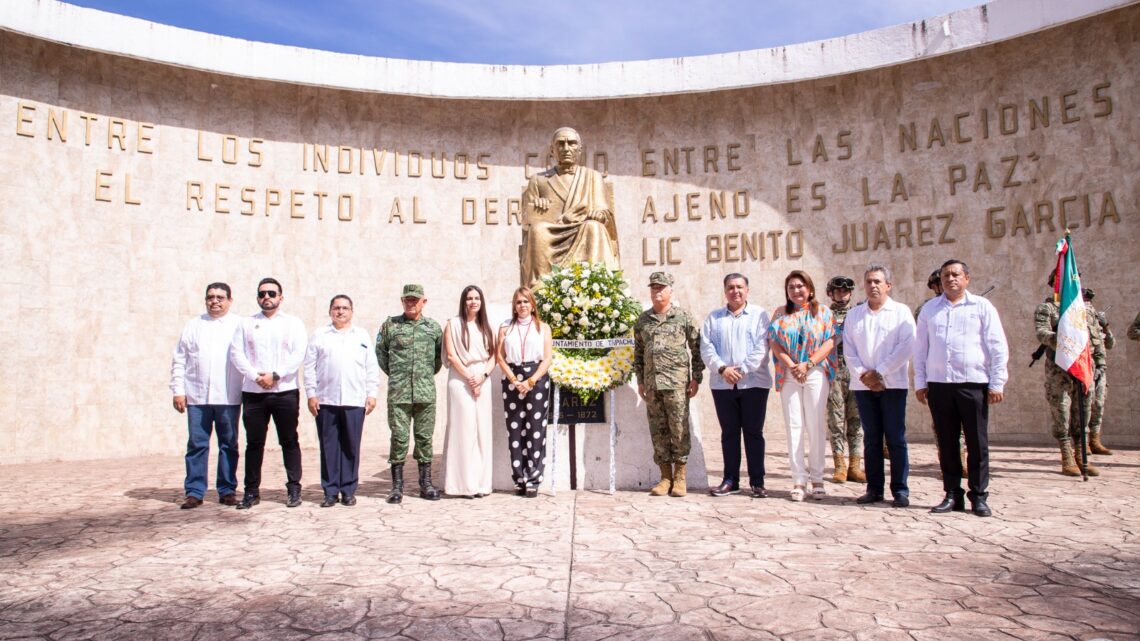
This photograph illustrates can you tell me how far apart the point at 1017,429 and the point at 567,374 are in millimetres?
7610

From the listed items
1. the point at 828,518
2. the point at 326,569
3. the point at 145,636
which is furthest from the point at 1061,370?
the point at 145,636

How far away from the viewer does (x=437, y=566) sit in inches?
149

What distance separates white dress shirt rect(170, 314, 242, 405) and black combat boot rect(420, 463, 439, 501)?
1591 millimetres

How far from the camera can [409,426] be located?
20.2 ft

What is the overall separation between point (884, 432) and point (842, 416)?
4.72 feet

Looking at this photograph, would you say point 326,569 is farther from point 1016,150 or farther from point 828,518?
point 1016,150

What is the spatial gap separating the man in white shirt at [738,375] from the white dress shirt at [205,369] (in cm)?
385

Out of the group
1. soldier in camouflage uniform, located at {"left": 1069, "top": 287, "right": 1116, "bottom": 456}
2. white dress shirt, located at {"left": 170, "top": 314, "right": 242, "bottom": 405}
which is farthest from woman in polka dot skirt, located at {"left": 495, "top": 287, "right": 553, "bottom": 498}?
soldier in camouflage uniform, located at {"left": 1069, "top": 287, "right": 1116, "bottom": 456}

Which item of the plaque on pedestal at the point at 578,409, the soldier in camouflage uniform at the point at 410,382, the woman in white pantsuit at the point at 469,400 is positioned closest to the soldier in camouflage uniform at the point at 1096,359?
the plaque on pedestal at the point at 578,409

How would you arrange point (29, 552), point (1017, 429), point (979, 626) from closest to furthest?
point (979, 626), point (29, 552), point (1017, 429)

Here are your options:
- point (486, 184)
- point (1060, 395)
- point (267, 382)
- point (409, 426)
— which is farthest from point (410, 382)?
point (486, 184)

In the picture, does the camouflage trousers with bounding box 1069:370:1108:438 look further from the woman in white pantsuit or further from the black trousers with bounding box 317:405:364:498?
the black trousers with bounding box 317:405:364:498

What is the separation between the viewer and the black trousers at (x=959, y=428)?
5020 mm

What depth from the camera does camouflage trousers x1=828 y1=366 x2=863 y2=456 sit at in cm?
700
